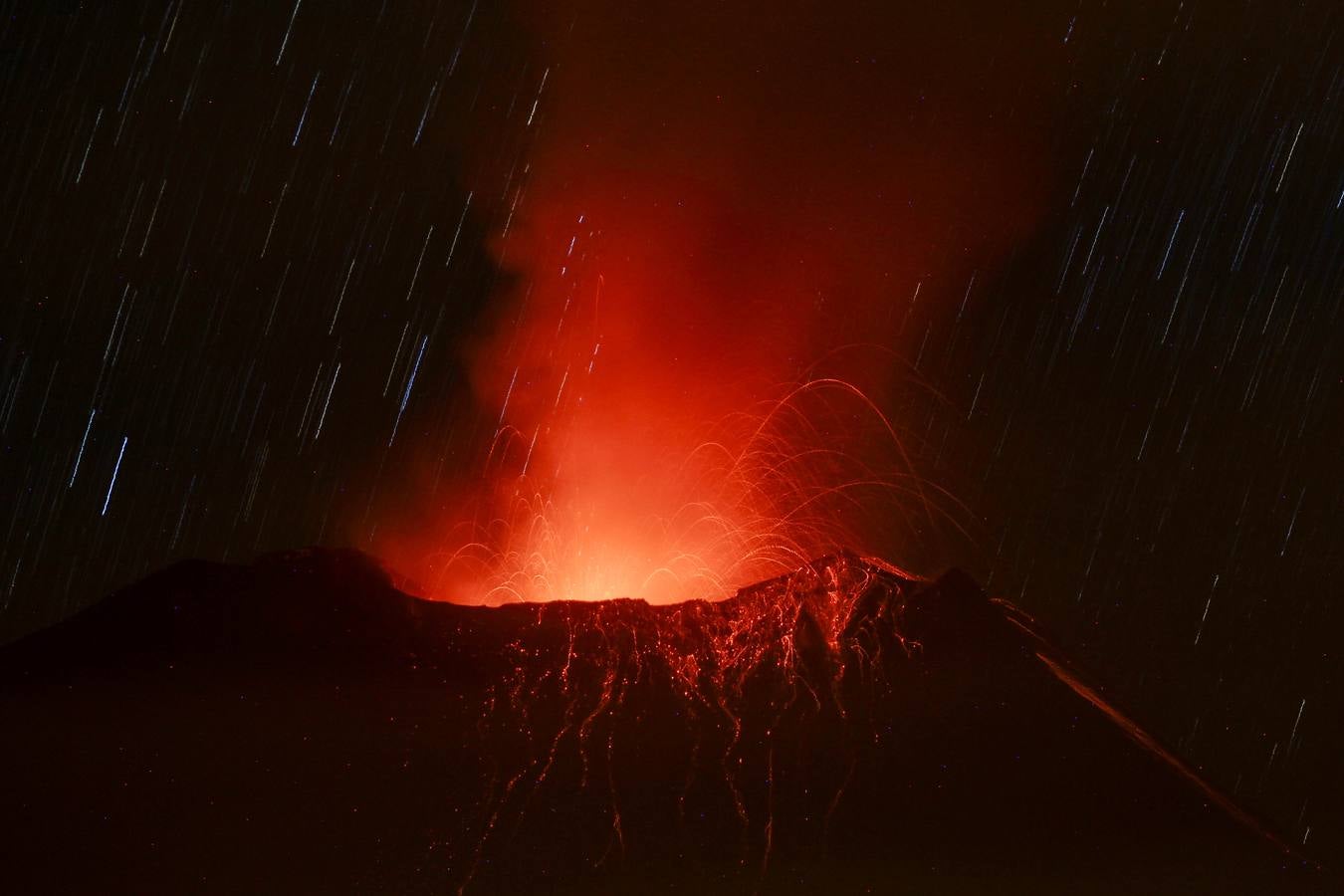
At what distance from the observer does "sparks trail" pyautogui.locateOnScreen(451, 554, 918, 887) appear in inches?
816

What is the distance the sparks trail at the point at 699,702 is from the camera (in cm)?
2073

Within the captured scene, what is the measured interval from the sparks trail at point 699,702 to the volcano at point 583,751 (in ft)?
0.21

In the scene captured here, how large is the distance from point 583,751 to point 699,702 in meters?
2.72

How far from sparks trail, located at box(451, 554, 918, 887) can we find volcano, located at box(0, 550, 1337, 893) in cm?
6

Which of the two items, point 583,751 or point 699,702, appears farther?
point 699,702

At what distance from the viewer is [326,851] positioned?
19.3 metres

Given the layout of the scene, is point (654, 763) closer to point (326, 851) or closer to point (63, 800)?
point (326, 851)

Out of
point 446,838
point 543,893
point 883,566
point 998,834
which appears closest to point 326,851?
point 446,838

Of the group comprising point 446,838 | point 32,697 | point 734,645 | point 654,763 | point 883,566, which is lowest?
point 32,697

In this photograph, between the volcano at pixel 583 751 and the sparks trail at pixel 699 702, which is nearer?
the volcano at pixel 583 751

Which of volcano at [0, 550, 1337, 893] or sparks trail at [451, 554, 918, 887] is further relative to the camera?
sparks trail at [451, 554, 918, 887]

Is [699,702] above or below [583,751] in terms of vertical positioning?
above

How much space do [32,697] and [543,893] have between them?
12595mm

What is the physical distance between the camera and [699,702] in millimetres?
23641
